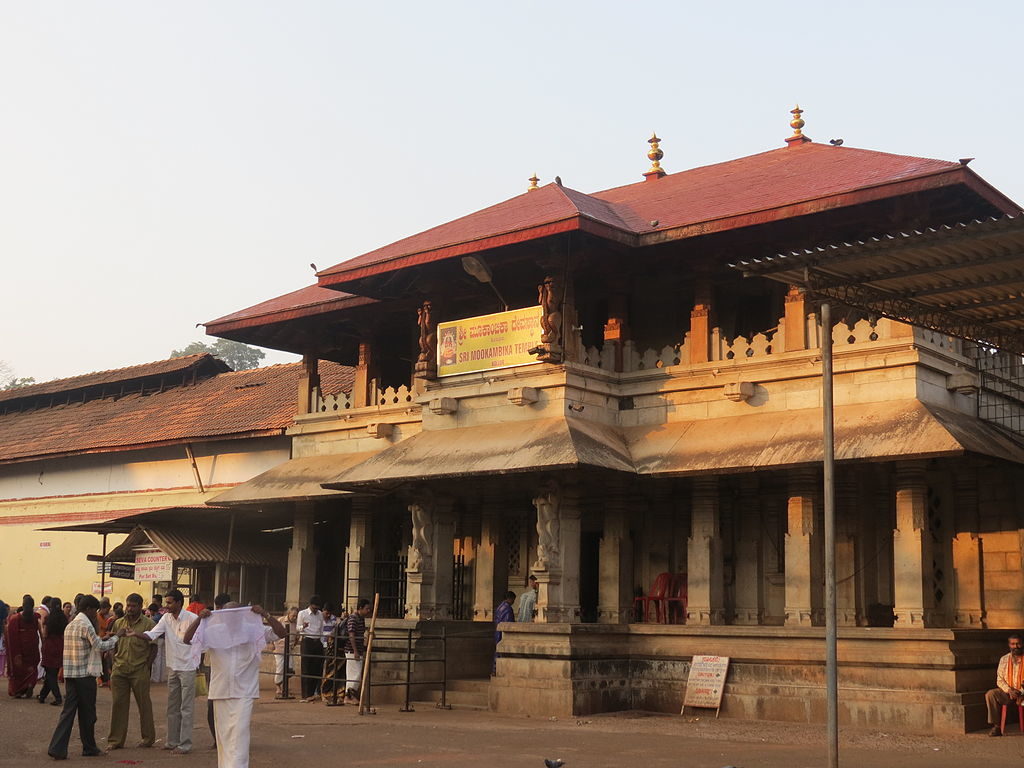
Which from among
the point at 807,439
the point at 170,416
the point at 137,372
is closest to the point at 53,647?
the point at 807,439

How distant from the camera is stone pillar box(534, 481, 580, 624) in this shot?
18391mm

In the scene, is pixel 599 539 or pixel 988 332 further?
pixel 599 539

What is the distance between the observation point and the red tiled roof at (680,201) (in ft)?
56.4

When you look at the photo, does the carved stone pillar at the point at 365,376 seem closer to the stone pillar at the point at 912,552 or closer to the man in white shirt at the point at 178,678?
the man in white shirt at the point at 178,678

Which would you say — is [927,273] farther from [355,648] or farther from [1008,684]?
[355,648]

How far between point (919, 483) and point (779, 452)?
1.82 m

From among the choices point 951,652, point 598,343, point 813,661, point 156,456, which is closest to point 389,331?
point 598,343

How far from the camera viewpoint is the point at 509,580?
896 inches

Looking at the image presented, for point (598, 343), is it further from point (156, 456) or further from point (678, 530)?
point (156, 456)

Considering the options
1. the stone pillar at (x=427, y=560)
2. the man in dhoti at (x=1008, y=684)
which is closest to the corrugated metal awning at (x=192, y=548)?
the stone pillar at (x=427, y=560)

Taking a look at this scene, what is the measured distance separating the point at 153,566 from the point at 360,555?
4.33 metres

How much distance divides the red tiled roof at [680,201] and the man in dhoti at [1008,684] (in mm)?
5628

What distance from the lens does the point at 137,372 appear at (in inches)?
1391

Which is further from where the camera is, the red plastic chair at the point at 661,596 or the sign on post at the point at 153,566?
the sign on post at the point at 153,566
